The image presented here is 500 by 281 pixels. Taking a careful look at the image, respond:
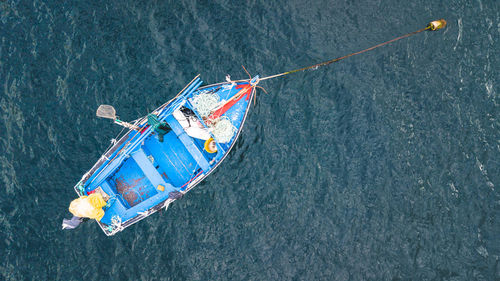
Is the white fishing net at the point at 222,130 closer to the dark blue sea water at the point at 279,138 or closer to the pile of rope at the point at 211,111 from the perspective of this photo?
the pile of rope at the point at 211,111

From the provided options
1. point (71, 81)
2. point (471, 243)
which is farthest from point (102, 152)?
point (471, 243)

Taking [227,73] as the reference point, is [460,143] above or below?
below

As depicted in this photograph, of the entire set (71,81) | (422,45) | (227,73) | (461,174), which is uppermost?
(71,81)

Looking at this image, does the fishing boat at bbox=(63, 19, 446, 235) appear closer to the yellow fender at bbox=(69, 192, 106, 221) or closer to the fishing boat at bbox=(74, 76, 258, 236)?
the fishing boat at bbox=(74, 76, 258, 236)

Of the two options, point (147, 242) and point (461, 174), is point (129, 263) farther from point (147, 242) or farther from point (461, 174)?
point (461, 174)

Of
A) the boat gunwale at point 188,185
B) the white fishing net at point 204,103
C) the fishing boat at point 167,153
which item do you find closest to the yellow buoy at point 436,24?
the fishing boat at point 167,153

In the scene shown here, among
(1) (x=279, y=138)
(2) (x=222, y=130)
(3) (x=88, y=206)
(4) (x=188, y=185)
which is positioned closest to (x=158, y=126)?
(2) (x=222, y=130)

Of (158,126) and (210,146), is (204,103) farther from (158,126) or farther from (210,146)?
(158,126)

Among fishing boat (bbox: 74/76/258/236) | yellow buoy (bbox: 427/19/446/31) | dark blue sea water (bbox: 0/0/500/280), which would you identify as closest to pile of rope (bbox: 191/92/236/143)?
fishing boat (bbox: 74/76/258/236)
